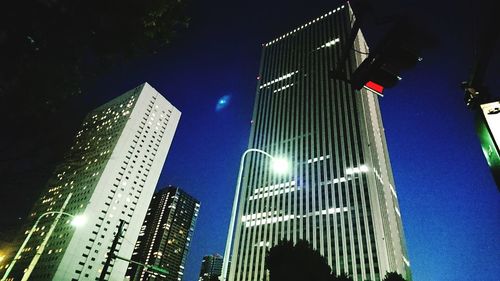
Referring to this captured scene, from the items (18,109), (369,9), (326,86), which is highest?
(326,86)

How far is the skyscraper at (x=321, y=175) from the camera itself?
233ft

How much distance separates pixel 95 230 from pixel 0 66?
313 ft

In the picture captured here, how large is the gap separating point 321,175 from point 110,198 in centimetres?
6503

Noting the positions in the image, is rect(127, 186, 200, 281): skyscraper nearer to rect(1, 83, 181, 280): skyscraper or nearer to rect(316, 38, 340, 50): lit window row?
rect(1, 83, 181, 280): skyscraper

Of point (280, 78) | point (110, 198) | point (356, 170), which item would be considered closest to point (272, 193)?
point (356, 170)

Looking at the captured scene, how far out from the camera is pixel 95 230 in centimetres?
8650

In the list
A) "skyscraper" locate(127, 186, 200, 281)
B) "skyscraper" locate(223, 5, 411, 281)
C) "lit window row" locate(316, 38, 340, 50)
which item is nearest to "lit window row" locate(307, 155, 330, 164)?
"skyscraper" locate(223, 5, 411, 281)

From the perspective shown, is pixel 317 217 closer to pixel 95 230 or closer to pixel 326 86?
pixel 326 86

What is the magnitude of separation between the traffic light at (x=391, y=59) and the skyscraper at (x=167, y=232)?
187401 mm

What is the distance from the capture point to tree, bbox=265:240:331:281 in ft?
79.8

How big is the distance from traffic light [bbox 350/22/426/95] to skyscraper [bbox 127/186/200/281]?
187401 millimetres

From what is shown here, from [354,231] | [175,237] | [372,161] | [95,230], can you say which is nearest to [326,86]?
[372,161]

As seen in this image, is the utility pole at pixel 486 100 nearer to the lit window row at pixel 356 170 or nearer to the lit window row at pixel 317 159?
the lit window row at pixel 356 170

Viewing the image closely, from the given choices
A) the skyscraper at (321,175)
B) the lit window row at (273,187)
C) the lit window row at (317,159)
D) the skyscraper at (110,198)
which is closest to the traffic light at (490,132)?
the skyscraper at (321,175)
